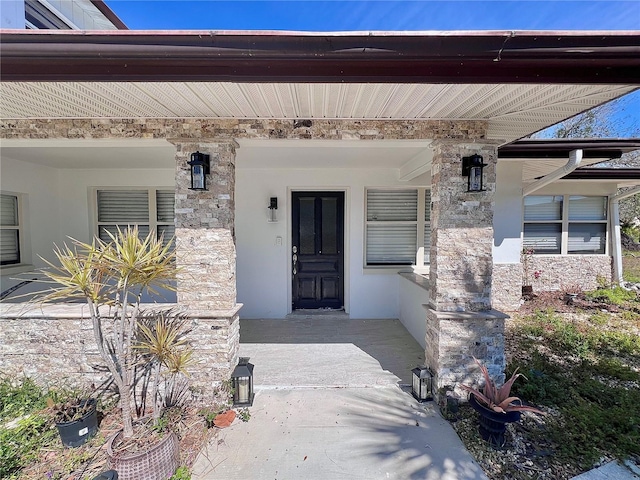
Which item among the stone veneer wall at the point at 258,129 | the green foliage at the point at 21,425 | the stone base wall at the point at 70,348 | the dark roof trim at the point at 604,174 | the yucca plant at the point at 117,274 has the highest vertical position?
the dark roof trim at the point at 604,174

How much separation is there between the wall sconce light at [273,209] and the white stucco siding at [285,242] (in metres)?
0.08

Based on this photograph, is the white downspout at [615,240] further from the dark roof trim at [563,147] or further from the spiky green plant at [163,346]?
the spiky green plant at [163,346]

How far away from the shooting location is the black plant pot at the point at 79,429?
233cm

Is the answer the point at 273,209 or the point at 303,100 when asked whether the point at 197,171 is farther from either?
the point at 273,209

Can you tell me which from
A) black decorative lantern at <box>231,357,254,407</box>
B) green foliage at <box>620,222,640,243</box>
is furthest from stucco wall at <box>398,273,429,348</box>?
green foliage at <box>620,222,640,243</box>

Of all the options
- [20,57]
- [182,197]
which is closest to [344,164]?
[182,197]

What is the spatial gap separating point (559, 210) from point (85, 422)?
9332mm

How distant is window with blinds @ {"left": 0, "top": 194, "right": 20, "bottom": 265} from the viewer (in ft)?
14.7

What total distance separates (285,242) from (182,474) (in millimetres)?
3554

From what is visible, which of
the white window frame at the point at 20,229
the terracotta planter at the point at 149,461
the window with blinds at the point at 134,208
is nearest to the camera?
the terracotta planter at the point at 149,461

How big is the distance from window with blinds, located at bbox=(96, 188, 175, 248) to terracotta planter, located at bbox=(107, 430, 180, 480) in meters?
4.04

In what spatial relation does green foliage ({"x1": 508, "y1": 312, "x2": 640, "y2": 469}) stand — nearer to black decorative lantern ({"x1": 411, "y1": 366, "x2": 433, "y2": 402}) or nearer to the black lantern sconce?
black decorative lantern ({"x1": 411, "y1": 366, "x2": 433, "y2": 402})

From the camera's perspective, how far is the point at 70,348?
2.85 metres

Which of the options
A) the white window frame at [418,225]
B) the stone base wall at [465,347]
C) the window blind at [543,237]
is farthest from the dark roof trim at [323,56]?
the window blind at [543,237]
